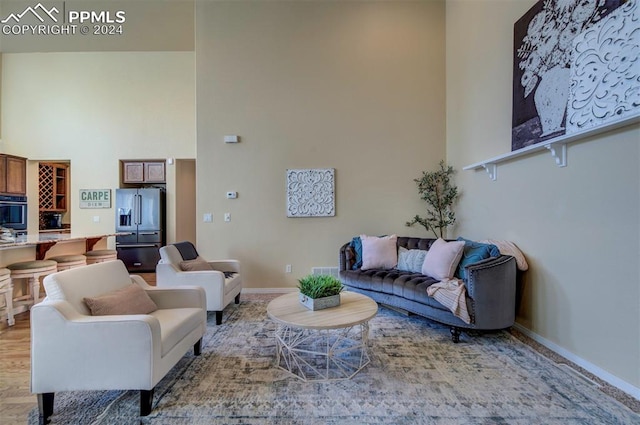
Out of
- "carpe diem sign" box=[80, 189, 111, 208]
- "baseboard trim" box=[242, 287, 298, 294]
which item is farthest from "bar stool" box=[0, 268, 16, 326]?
"carpe diem sign" box=[80, 189, 111, 208]

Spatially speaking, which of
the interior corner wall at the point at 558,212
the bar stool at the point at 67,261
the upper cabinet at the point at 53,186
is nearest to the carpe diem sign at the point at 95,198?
the upper cabinet at the point at 53,186

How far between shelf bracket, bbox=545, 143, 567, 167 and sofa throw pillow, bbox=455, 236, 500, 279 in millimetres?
899

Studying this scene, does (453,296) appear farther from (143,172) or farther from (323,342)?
(143,172)

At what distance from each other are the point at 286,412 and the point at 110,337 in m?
1.07

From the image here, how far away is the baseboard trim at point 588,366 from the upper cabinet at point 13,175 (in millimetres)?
8165

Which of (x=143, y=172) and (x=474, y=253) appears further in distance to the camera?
(x=143, y=172)

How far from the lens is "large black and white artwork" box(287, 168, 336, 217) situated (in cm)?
412

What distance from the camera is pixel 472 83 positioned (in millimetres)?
3465

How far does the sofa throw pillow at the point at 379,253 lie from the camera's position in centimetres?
349

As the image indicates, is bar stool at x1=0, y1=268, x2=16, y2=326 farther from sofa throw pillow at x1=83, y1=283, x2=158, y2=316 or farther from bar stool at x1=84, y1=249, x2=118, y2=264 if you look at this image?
sofa throw pillow at x1=83, y1=283, x2=158, y2=316

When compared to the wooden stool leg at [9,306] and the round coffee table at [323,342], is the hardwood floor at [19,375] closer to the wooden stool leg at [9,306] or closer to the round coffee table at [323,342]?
the wooden stool leg at [9,306]

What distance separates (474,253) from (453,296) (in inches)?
23.3

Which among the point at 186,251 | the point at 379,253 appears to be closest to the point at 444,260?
the point at 379,253

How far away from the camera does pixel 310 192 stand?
163 inches
